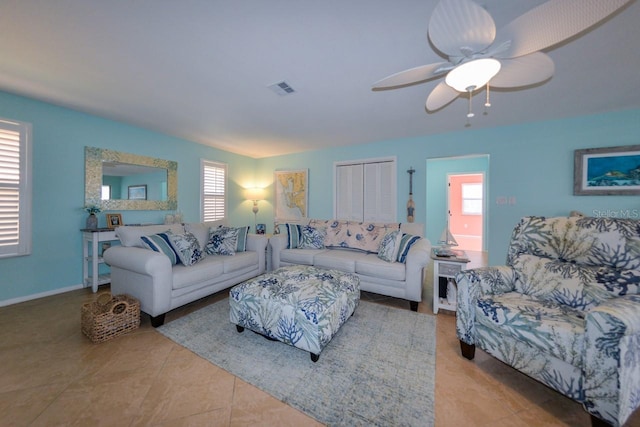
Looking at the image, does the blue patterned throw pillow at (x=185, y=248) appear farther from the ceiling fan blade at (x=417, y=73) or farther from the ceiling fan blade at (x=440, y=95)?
the ceiling fan blade at (x=440, y=95)

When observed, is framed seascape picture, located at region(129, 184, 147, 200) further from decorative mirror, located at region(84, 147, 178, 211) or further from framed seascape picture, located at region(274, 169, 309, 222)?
framed seascape picture, located at region(274, 169, 309, 222)

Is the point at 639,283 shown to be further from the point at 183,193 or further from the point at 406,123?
the point at 183,193

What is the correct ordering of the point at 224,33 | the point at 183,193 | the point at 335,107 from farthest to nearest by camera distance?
1. the point at 183,193
2. the point at 335,107
3. the point at 224,33

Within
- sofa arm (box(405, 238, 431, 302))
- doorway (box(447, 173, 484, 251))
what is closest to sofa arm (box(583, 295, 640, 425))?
sofa arm (box(405, 238, 431, 302))

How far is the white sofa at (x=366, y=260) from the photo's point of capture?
2.50 metres

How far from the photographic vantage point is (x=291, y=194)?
533 centimetres

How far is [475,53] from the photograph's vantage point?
52.9 inches

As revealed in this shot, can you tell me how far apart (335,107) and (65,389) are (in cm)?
327

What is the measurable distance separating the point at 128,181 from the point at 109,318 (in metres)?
2.42

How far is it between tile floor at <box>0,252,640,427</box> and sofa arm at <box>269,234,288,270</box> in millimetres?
1660

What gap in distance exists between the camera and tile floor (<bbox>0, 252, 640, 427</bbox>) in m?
1.23

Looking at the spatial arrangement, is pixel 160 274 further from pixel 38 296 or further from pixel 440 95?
pixel 440 95

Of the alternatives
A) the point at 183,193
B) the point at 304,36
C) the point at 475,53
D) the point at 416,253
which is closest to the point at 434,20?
the point at 475,53

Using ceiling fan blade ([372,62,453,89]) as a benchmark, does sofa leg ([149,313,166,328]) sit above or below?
below
